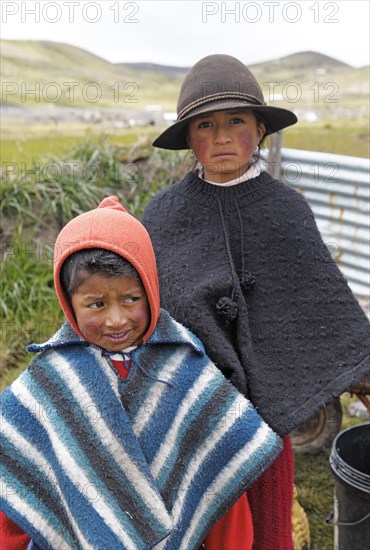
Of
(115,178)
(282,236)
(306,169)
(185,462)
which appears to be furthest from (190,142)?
(115,178)

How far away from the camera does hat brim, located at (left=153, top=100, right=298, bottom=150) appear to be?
2049 mm

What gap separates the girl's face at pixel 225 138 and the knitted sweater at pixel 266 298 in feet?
0.41

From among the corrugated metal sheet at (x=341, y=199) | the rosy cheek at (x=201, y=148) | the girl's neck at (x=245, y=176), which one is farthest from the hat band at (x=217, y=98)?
the corrugated metal sheet at (x=341, y=199)

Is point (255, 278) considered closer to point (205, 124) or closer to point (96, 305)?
point (205, 124)

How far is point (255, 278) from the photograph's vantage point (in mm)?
2154

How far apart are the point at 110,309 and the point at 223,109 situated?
2.63 feet

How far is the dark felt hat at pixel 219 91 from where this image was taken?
81.5 inches

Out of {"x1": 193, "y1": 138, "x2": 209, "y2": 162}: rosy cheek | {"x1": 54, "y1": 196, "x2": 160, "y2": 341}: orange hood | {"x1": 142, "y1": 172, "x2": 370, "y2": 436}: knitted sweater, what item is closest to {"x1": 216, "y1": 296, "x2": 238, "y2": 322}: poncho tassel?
{"x1": 142, "y1": 172, "x2": 370, "y2": 436}: knitted sweater

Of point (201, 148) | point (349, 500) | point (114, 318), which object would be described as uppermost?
point (201, 148)

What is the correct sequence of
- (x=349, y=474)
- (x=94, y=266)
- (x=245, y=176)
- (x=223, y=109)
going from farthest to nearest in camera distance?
(x=349, y=474) < (x=245, y=176) < (x=223, y=109) < (x=94, y=266)

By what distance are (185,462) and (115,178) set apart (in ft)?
13.8

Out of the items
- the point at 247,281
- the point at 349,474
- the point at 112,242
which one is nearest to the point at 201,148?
the point at 247,281

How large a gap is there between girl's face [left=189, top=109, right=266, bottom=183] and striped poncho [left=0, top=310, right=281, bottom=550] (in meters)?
0.62

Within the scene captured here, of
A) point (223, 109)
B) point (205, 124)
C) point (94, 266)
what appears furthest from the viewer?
point (205, 124)
